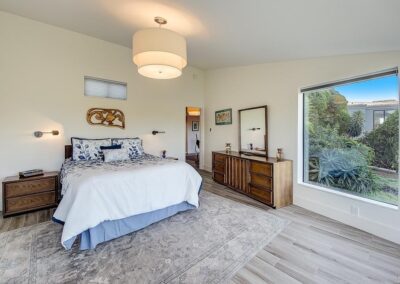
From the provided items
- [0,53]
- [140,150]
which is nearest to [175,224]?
[140,150]

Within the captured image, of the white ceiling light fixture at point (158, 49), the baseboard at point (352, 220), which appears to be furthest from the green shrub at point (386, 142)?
the white ceiling light fixture at point (158, 49)

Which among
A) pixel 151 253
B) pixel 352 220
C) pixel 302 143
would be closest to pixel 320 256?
pixel 352 220

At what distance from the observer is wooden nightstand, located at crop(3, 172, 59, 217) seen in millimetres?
2920

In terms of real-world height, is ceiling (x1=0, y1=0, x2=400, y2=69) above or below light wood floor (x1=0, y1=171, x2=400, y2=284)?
above

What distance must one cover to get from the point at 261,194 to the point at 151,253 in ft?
6.98

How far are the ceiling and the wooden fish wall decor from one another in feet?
4.79

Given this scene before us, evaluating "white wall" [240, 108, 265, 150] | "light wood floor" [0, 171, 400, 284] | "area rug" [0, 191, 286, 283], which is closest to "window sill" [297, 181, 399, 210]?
"light wood floor" [0, 171, 400, 284]

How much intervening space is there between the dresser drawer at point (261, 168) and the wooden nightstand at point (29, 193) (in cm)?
335

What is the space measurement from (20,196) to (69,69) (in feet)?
7.69

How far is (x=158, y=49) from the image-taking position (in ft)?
7.64

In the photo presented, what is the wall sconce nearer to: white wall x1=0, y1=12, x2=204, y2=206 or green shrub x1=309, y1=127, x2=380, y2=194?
white wall x1=0, y1=12, x2=204, y2=206

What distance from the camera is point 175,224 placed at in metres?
2.73

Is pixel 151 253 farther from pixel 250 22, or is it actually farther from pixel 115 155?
pixel 250 22

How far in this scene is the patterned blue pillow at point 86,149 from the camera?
3537 millimetres
